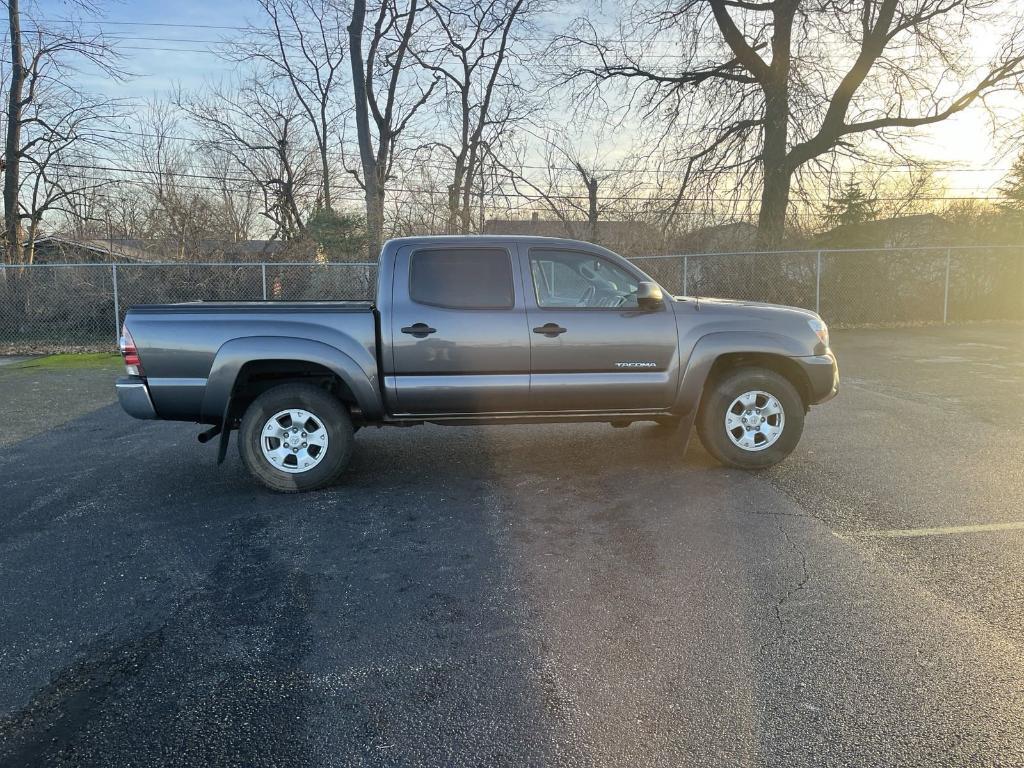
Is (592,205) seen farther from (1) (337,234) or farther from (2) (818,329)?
(2) (818,329)

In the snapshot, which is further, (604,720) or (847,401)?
(847,401)

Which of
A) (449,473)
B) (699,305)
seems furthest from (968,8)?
(449,473)

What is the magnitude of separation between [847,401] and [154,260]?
56.0 ft

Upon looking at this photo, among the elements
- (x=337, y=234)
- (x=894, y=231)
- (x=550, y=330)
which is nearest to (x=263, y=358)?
(x=550, y=330)

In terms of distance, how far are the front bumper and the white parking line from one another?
1580 millimetres

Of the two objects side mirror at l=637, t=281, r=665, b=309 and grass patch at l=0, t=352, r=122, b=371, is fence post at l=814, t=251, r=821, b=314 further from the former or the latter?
grass patch at l=0, t=352, r=122, b=371

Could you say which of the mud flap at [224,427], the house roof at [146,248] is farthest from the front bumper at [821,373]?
the house roof at [146,248]

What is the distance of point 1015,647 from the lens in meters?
2.91

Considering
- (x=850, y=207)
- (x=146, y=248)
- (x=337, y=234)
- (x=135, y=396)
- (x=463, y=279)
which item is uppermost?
(x=850, y=207)

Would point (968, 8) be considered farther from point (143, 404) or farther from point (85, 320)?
point (85, 320)

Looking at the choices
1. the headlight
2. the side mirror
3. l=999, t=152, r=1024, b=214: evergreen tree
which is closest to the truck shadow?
the side mirror

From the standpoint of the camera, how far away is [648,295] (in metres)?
5.20

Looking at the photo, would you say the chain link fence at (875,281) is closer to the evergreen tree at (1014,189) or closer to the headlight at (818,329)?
the evergreen tree at (1014,189)

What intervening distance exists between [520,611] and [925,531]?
107 inches
